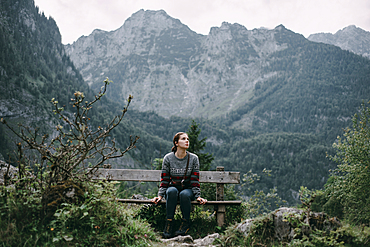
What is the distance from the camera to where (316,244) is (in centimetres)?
275

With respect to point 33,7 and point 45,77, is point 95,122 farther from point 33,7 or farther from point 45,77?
point 33,7

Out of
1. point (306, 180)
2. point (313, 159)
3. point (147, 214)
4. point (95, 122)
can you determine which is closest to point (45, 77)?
point (95, 122)

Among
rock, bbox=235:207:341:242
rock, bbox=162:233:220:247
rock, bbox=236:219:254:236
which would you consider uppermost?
rock, bbox=235:207:341:242

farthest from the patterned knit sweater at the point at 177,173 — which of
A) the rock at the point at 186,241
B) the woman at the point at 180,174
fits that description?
the rock at the point at 186,241

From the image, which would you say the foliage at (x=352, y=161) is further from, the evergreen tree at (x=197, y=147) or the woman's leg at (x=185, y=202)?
the evergreen tree at (x=197, y=147)

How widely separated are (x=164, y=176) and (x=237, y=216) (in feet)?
6.35

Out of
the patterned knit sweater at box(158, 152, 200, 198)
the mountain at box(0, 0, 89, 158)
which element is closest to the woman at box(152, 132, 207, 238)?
the patterned knit sweater at box(158, 152, 200, 198)

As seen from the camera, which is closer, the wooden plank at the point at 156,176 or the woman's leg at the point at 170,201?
the woman's leg at the point at 170,201

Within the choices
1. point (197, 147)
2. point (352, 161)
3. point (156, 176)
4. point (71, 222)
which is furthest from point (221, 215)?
point (197, 147)

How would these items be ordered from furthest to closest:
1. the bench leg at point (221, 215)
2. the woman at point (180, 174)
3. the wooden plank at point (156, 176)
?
the wooden plank at point (156, 176) < the bench leg at point (221, 215) < the woman at point (180, 174)

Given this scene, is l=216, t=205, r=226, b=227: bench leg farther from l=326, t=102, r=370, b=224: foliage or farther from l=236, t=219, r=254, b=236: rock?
l=326, t=102, r=370, b=224: foliage

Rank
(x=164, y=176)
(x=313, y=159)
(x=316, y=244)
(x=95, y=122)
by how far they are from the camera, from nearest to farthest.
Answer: (x=316, y=244), (x=164, y=176), (x=95, y=122), (x=313, y=159)

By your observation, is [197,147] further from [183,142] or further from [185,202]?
[185,202]

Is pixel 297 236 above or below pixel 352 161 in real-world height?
below
